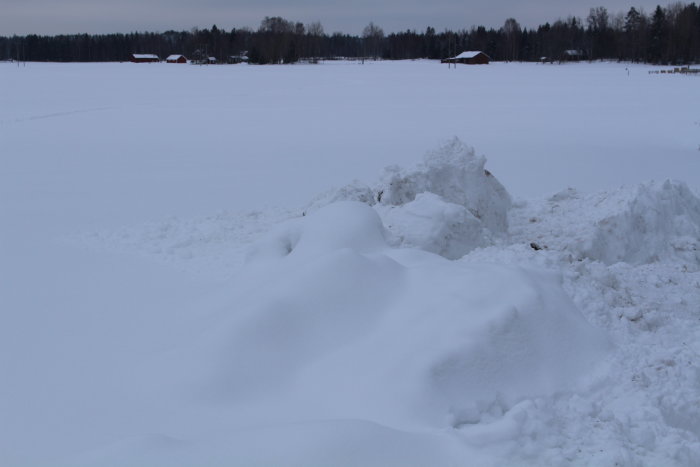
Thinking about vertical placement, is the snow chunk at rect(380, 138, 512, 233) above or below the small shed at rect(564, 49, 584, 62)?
below

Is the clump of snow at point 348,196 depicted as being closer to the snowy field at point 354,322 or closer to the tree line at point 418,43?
the snowy field at point 354,322

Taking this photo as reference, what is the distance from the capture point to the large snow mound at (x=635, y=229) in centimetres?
779

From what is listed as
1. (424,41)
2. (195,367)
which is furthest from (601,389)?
(424,41)

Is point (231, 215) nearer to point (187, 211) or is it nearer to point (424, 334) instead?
point (187, 211)

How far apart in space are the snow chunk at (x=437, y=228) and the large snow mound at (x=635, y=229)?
45.2 inches

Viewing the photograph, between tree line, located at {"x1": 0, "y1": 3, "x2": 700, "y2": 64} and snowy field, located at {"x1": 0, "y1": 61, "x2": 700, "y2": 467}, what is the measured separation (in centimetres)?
7228

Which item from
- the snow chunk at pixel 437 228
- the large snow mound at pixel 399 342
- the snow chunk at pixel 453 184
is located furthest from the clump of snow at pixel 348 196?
the large snow mound at pixel 399 342

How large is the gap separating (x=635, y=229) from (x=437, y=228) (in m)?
2.38

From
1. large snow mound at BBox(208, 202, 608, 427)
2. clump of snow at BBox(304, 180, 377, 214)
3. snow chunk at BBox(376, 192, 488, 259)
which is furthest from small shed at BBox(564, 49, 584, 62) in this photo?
large snow mound at BBox(208, 202, 608, 427)

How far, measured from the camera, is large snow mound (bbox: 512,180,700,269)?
7.79 metres

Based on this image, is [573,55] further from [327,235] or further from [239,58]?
[327,235]

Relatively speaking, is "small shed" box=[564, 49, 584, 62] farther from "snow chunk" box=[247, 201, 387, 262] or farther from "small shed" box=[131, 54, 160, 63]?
"snow chunk" box=[247, 201, 387, 262]

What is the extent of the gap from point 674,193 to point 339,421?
6090 millimetres

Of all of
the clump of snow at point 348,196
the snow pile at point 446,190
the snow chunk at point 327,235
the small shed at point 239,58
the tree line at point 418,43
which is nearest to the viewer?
the snow chunk at point 327,235
